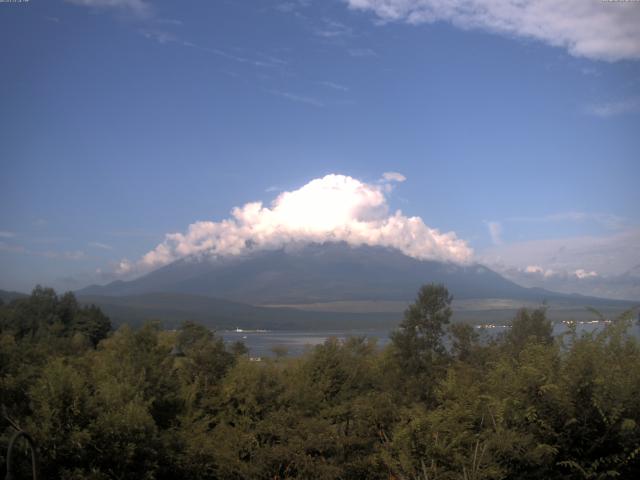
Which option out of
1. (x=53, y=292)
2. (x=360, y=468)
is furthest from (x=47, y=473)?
(x=53, y=292)

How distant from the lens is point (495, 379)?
523 inches

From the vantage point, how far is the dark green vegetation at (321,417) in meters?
10.5

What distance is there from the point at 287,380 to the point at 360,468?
7.72 meters

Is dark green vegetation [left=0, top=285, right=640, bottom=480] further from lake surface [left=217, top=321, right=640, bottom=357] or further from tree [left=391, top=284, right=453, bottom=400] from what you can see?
tree [left=391, top=284, right=453, bottom=400]

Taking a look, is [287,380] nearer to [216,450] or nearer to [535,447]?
[216,450]

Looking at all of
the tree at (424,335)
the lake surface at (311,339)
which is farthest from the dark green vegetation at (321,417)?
the tree at (424,335)

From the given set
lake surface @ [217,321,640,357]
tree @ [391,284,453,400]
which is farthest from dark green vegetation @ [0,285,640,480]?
tree @ [391,284,453,400]

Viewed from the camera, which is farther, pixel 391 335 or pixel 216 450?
pixel 391 335

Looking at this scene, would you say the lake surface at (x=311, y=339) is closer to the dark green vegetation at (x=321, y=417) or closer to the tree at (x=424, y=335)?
the dark green vegetation at (x=321, y=417)

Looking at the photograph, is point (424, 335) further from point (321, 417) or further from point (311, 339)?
point (311, 339)

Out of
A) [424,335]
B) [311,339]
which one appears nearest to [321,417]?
[424,335]

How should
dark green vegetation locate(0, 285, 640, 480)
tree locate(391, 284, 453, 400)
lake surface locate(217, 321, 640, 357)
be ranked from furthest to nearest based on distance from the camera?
tree locate(391, 284, 453, 400)
lake surface locate(217, 321, 640, 357)
dark green vegetation locate(0, 285, 640, 480)

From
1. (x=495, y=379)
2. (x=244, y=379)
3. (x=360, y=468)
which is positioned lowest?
(x=360, y=468)

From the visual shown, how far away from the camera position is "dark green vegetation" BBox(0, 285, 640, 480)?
10.5 m
